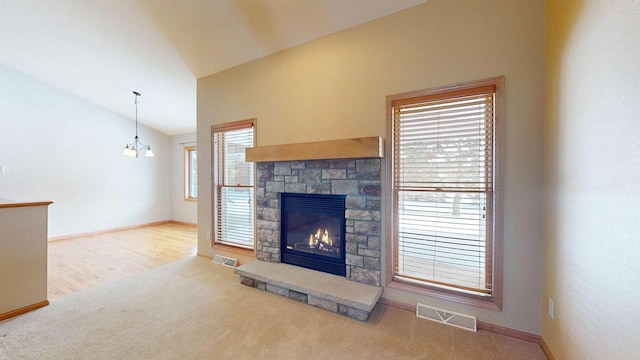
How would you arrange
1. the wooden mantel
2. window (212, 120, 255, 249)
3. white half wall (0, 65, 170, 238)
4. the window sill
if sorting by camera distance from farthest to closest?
white half wall (0, 65, 170, 238)
window (212, 120, 255, 249)
the wooden mantel
the window sill

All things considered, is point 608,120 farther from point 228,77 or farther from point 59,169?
point 59,169

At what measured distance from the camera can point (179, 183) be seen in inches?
266

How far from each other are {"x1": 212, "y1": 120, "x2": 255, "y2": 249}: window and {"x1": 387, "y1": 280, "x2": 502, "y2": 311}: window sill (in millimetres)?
2123

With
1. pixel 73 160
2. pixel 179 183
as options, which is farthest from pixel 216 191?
pixel 73 160

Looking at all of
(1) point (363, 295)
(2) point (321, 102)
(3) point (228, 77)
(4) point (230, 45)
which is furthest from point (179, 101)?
(1) point (363, 295)

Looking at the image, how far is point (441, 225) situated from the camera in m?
2.28

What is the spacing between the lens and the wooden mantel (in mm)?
2291

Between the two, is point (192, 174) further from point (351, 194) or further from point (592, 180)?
point (592, 180)

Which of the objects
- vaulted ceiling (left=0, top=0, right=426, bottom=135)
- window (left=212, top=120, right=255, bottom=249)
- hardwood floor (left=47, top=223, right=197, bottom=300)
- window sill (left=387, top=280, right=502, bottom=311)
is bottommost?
hardwood floor (left=47, top=223, right=197, bottom=300)

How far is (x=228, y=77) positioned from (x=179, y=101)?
184cm

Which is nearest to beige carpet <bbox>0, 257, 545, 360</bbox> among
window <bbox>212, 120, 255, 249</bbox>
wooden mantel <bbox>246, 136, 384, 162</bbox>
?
window <bbox>212, 120, 255, 249</bbox>

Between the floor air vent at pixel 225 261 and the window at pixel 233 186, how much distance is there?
0.22m

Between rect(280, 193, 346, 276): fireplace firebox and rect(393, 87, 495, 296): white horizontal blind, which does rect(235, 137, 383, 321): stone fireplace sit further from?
rect(393, 87, 495, 296): white horizontal blind

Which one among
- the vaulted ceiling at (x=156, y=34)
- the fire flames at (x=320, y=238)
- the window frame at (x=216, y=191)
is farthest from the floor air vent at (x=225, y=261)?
the vaulted ceiling at (x=156, y=34)
